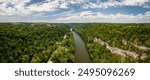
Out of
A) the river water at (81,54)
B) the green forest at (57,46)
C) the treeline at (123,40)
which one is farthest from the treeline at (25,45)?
the treeline at (123,40)

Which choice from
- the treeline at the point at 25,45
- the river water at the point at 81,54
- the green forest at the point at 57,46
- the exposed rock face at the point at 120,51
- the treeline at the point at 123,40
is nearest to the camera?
the treeline at the point at 25,45

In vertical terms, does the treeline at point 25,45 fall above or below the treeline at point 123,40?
above

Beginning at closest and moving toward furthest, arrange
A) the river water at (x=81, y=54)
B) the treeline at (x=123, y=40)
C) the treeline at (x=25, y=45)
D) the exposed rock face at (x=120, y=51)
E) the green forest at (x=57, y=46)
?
the treeline at (x=25, y=45) → the green forest at (x=57, y=46) → the exposed rock face at (x=120, y=51) → the treeline at (x=123, y=40) → the river water at (x=81, y=54)

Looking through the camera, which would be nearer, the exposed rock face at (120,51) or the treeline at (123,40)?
the exposed rock face at (120,51)

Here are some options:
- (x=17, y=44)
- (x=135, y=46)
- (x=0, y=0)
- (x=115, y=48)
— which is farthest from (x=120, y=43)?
(x=0, y=0)

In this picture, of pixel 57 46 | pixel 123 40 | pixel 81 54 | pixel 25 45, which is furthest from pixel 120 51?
pixel 25 45

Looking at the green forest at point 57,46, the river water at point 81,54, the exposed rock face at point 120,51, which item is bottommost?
the river water at point 81,54

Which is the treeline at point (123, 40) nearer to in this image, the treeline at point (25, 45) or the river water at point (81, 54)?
the river water at point (81, 54)

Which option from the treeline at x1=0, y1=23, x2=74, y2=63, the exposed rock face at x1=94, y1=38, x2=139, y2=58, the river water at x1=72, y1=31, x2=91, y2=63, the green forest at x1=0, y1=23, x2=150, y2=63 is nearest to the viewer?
the treeline at x1=0, y1=23, x2=74, y2=63

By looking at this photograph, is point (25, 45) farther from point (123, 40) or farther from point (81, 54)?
point (123, 40)

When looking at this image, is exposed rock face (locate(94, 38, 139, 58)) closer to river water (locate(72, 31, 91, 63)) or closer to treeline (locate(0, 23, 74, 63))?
river water (locate(72, 31, 91, 63))

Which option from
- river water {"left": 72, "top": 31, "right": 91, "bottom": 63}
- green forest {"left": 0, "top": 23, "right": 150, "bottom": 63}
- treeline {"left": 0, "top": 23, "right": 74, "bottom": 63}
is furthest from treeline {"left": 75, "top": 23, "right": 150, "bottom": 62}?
treeline {"left": 0, "top": 23, "right": 74, "bottom": 63}
